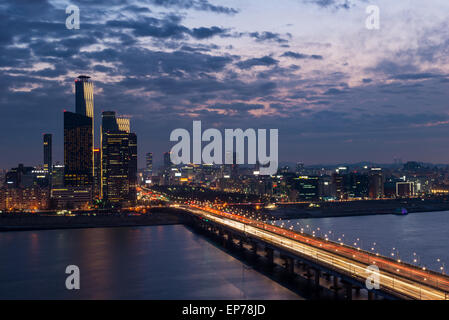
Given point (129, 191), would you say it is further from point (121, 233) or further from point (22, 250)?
point (22, 250)

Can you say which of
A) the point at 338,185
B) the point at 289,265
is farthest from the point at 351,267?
the point at 338,185

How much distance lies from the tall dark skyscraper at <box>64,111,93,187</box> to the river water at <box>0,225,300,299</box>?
260ft

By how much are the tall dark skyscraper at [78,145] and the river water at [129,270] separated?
79357 mm

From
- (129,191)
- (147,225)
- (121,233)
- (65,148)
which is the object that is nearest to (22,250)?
(121,233)

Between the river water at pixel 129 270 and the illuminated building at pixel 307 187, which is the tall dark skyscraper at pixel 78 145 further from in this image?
the river water at pixel 129 270

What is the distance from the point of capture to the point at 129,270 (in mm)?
31875

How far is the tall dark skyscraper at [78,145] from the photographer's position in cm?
12712

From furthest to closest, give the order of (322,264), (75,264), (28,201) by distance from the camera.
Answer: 1. (28,201)
2. (75,264)
3. (322,264)

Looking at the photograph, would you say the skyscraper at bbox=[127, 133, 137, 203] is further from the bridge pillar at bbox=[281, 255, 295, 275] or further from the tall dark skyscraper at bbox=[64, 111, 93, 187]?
the bridge pillar at bbox=[281, 255, 295, 275]

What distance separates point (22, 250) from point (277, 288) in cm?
2551

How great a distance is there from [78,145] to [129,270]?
10517cm

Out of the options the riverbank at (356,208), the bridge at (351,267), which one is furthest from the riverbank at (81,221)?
the bridge at (351,267)

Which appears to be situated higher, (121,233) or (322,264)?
(322,264)
